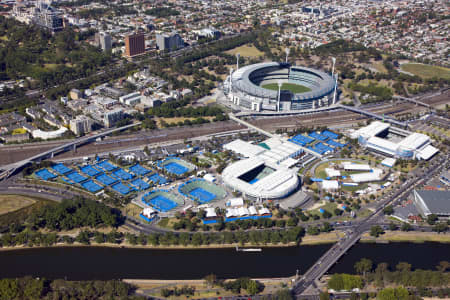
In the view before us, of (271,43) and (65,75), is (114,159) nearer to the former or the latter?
(65,75)

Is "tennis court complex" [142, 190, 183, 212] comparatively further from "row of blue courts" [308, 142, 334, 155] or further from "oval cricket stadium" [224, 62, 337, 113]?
"oval cricket stadium" [224, 62, 337, 113]

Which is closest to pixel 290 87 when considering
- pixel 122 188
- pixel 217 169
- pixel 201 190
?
pixel 217 169

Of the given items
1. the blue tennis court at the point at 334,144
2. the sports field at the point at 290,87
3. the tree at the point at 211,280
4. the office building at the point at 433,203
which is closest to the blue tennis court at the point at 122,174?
the tree at the point at 211,280

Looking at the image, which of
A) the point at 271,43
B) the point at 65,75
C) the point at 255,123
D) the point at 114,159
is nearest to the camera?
the point at 114,159

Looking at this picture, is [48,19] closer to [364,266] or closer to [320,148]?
[320,148]

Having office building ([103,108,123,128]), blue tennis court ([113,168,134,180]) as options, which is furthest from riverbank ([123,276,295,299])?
office building ([103,108,123,128])

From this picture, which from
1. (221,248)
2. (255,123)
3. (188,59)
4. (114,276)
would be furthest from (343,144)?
(188,59)
